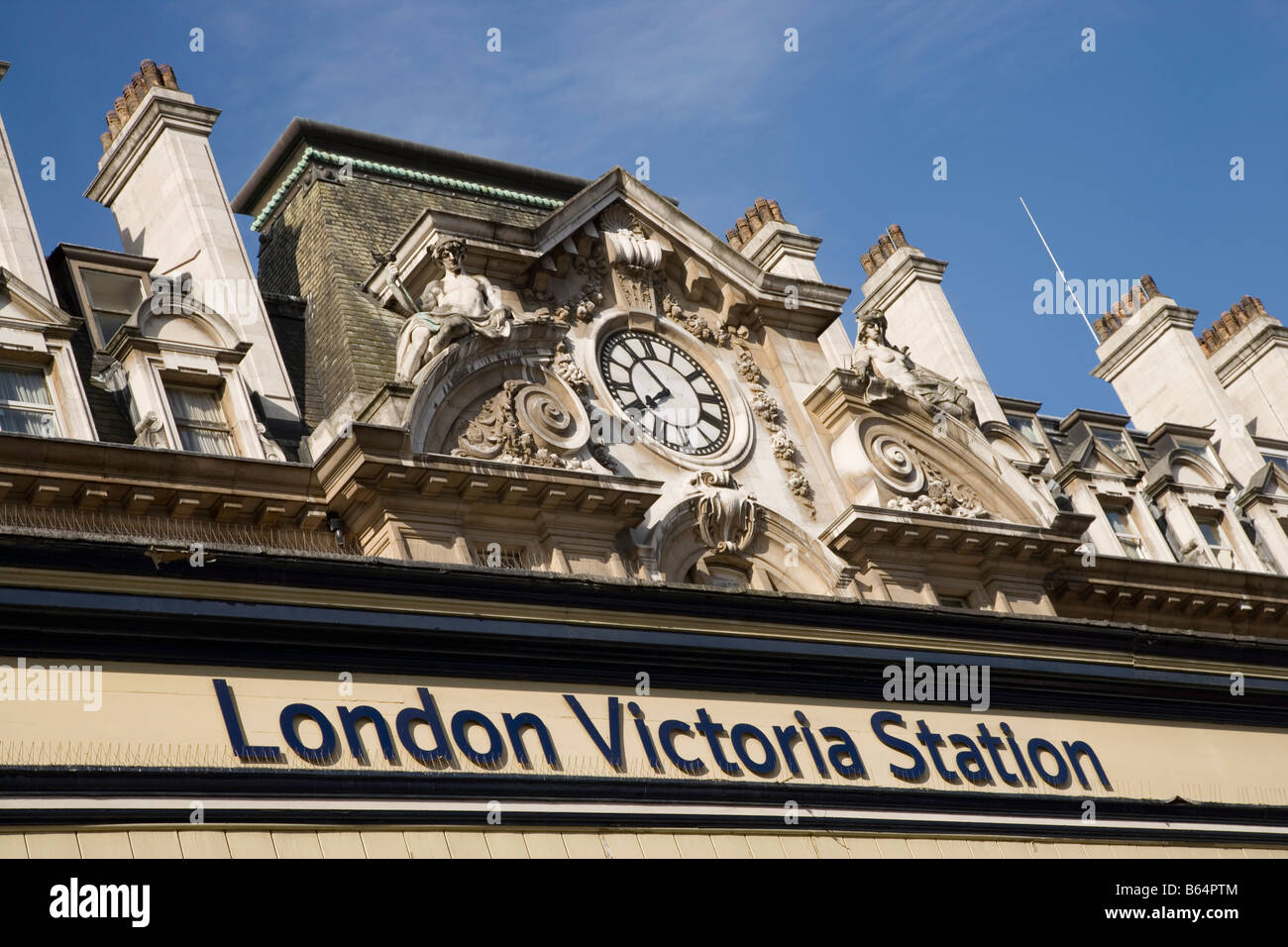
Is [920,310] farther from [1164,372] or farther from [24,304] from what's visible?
[24,304]

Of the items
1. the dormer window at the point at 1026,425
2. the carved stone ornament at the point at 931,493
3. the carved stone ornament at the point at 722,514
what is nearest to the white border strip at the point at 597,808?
the carved stone ornament at the point at 722,514

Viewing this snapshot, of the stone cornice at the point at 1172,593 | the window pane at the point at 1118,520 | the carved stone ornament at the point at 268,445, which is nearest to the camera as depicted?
the carved stone ornament at the point at 268,445

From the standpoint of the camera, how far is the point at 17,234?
952 inches

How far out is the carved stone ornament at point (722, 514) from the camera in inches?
984

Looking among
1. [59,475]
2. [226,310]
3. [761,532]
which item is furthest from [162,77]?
[761,532]

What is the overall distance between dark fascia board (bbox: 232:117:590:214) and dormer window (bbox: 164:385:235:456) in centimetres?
759

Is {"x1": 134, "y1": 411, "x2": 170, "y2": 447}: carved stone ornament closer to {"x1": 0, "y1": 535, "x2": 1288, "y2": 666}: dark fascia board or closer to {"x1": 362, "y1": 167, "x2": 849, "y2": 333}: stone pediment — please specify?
{"x1": 362, "y1": 167, "x2": 849, "y2": 333}: stone pediment

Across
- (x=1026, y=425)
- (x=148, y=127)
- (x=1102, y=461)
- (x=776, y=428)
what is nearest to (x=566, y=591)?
(x=776, y=428)

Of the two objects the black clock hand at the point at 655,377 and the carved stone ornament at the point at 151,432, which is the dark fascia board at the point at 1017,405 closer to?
the black clock hand at the point at 655,377

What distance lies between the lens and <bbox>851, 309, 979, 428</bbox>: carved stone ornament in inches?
1096

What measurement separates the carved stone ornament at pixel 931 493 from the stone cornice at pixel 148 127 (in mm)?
11186

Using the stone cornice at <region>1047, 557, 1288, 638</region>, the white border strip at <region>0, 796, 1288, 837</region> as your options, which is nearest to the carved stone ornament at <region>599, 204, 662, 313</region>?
the stone cornice at <region>1047, 557, 1288, 638</region>

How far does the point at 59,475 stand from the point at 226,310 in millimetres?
5242

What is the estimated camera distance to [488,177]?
32000 mm
